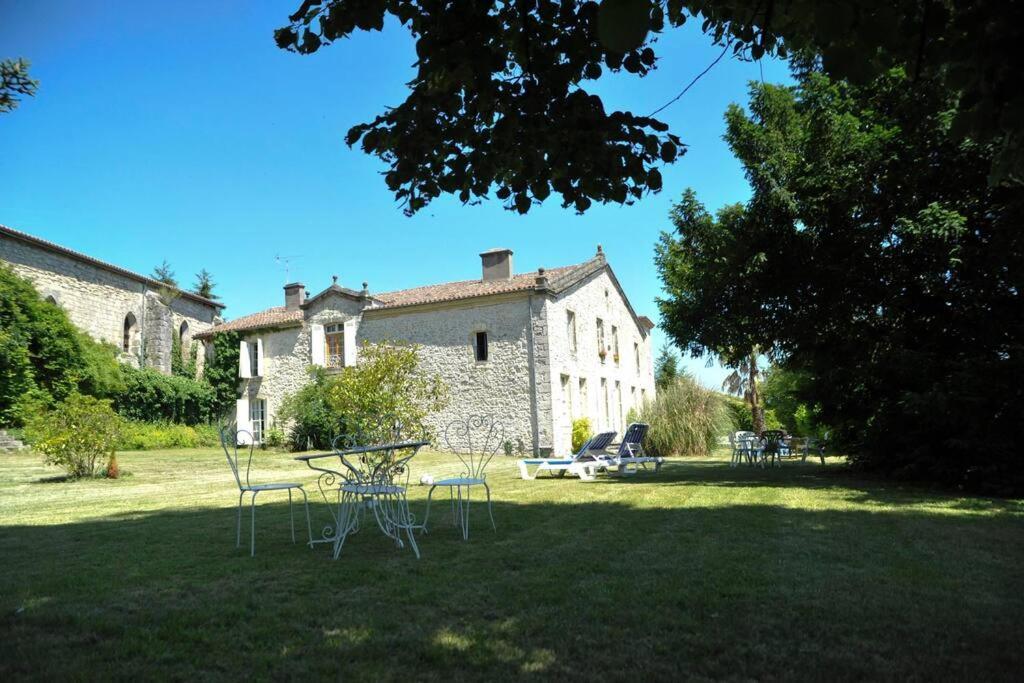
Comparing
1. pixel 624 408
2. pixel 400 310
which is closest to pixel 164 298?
pixel 400 310

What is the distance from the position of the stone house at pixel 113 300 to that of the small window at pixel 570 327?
15681mm

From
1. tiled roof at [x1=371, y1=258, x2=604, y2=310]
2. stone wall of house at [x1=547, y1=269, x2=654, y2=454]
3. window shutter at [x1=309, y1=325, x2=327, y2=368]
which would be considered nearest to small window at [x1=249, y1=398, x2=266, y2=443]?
window shutter at [x1=309, y1=325, x2=327, y2=368]

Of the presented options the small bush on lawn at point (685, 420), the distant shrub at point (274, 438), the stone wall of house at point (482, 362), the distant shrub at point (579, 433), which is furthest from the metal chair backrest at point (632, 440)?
the distant shrub at point (274, 438)

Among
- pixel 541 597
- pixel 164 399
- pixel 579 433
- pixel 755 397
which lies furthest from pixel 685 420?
pixel 164 399

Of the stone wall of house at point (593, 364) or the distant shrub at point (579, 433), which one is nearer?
the stone wall of house at point (593, 364)

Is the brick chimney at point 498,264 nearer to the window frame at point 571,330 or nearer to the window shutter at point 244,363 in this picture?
the window frame at point 571,330

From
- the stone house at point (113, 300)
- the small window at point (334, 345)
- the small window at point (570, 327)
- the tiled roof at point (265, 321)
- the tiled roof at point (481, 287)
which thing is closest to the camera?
the tiled roof at point (481, 287)

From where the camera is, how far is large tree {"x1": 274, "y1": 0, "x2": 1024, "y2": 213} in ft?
10.8

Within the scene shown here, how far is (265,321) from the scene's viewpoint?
77.8 feet

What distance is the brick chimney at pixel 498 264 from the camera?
71.0 feet

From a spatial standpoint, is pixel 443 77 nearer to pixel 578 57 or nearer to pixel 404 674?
pixel 578 57

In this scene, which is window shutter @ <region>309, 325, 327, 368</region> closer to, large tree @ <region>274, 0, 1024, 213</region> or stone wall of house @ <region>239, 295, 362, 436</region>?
stone wall of house @ <region>239, 295, 362, 436</region>

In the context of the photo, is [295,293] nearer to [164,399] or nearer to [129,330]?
[164,399]

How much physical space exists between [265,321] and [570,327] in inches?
440
